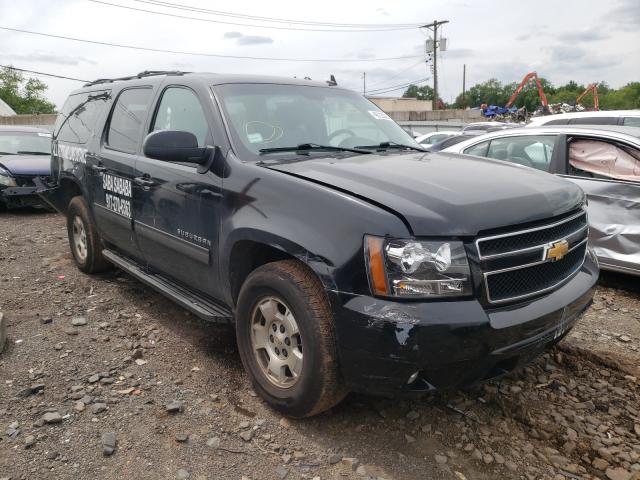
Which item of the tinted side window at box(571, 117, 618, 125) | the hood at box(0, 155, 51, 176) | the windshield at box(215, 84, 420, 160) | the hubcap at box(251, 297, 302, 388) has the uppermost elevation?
the tinted side window at box(571, 117, 618, 125)

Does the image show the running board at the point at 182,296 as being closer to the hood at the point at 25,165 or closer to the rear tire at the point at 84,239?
the rear tire at the point at 84,239

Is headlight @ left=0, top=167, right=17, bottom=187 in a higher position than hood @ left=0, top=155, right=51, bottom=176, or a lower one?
lower

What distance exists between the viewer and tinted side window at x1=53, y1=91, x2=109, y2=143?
4.89 m

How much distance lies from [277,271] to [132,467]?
3.81 ft

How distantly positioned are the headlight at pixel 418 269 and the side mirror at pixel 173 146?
1.37m

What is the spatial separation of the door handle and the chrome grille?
7.78 ft

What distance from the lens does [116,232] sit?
448 cm

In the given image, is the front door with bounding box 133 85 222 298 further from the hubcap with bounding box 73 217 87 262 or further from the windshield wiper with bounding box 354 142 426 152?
the hubcap with bounding box 73 217 87 262

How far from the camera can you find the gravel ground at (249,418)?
2559 millimetres

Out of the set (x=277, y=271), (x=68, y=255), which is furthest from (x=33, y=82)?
(x=277, y=271)

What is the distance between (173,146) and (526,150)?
3.99 m

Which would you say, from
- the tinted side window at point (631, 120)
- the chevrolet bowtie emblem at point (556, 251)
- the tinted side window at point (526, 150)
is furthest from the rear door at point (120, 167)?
the tinted side window at point (631, 120)

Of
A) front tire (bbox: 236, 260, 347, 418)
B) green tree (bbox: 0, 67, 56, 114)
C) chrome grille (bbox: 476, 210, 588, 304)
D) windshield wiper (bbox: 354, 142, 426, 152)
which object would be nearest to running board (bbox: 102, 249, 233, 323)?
front tire (bbox: 236, 260, 347, 418)

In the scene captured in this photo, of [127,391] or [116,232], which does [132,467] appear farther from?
[116,232]
